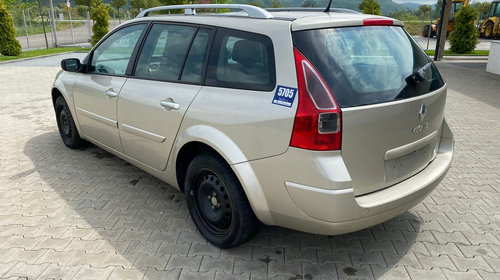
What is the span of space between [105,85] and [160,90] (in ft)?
3.21

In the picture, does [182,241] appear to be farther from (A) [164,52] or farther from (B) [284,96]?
(A) [164,52]

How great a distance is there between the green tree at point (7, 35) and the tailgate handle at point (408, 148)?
18835 millimetres

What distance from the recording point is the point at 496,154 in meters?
5.09

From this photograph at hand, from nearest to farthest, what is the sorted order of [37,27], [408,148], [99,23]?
[408,148]
[99,23]
[37,27]

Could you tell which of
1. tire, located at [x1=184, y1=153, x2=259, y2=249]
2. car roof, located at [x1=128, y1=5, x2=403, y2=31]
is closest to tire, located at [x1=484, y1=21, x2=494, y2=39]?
car roof, located at [x1=128, y1=5, x2=403, y2=31]

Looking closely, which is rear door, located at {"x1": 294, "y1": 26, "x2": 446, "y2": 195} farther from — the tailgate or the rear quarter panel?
the rear quarter panel

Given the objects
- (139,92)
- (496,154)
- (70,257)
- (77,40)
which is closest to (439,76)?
(139,92)

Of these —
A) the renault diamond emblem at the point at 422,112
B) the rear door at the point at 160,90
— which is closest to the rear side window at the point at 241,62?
the rear door at the point at 160,90

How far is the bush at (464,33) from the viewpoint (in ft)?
59.2

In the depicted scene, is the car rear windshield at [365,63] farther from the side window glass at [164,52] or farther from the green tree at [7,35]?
the green tree at [7,35]

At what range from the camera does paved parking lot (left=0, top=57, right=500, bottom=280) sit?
2.72 m

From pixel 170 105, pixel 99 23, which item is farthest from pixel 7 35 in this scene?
pixel 170 105

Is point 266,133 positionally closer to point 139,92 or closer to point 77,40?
point 139,92

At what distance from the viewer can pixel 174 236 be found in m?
3.14
